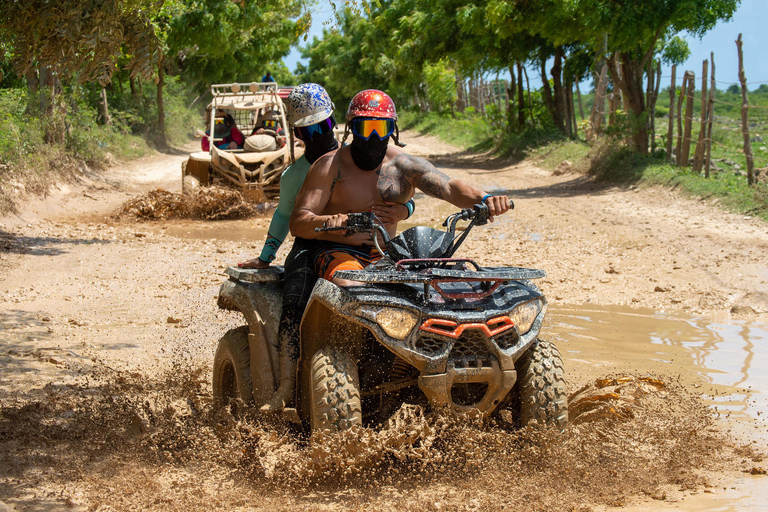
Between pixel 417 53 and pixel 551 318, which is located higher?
pixel 417 53

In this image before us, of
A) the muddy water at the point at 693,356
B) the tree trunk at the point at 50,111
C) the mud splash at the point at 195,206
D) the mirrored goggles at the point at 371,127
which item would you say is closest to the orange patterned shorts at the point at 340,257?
the mirrored goggles at the point at 371,127

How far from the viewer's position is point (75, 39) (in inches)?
180

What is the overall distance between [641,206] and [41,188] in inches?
397

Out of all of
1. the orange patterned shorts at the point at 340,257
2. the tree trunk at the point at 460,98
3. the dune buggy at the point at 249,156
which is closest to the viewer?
the orange patterned shorts at the point at 340,257

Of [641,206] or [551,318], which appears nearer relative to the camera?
[551,318]

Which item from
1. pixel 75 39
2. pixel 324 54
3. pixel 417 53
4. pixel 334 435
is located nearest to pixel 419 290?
pixel 334 435

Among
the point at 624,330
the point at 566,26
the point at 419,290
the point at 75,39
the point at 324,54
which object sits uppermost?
the point at 324,54

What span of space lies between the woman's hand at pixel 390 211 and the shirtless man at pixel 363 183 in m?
0.02

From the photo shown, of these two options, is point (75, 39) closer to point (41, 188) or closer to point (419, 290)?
point (419, 290)

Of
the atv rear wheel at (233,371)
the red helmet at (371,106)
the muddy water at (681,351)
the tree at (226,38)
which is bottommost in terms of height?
the muddy water at (681,351)

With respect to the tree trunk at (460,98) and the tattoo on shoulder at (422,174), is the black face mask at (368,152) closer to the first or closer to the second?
the tattoo on shoulder at (422,174)

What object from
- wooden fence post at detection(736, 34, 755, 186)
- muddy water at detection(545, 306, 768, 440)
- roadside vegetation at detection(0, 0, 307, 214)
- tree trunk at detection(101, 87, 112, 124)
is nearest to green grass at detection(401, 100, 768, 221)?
wooden fence post at detection(736, 34, 755, 186)

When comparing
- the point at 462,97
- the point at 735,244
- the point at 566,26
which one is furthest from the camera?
the point at 462,97

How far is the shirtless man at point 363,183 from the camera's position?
3668 mm
